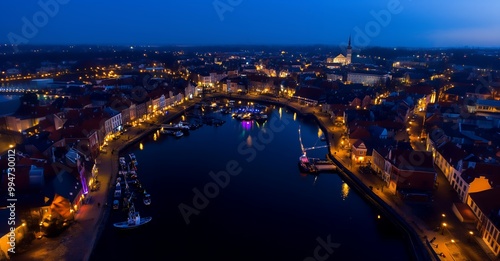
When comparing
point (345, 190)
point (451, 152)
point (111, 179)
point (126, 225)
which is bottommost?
point (345, 190)

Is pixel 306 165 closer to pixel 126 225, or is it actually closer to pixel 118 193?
pixel 118 193

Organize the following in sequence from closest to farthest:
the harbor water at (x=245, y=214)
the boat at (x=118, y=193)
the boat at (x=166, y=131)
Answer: the harbor water at (x=245, y=214), the boat at (x=118, y=193), the boat at (x=166, y=131)

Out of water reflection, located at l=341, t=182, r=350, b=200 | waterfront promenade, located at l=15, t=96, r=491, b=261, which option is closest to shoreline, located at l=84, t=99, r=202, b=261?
waterfront promenade, located at l=15, t=96, r=491, b=261

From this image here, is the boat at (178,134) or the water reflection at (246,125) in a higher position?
the boat at (178,134)

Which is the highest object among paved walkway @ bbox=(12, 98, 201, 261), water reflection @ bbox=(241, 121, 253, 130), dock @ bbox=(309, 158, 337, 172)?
paved walkway @ bbox=(12, 98, 201, 261)

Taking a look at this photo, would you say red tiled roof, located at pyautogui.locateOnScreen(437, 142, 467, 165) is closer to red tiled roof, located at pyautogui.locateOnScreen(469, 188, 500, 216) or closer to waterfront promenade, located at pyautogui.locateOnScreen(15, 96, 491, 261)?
waterfront promenade, located at pyautogui.locateOnScreen(15, 96, 491, 261)

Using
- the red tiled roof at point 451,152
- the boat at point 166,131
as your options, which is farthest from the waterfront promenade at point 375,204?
the boat at point 166,131

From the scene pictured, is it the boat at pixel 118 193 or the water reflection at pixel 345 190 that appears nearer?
the boat at pixel 118 193

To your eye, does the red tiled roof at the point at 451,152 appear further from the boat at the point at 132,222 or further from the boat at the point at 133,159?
the boat at the point at 133,159

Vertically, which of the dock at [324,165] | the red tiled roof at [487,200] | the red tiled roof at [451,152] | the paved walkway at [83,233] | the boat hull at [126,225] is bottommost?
the boat hull at [126,225]

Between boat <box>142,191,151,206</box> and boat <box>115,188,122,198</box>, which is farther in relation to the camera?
boat <box>115,188,122,198</box>

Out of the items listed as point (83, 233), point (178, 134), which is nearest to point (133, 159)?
point (178, 134)

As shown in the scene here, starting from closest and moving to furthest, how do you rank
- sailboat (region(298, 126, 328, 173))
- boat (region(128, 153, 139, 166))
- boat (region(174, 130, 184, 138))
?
sailboat (region(298, 126, 328, 173)) < boat (region(128, 153, 139, 166)) < boat (region(174, 130, 184, 138))
